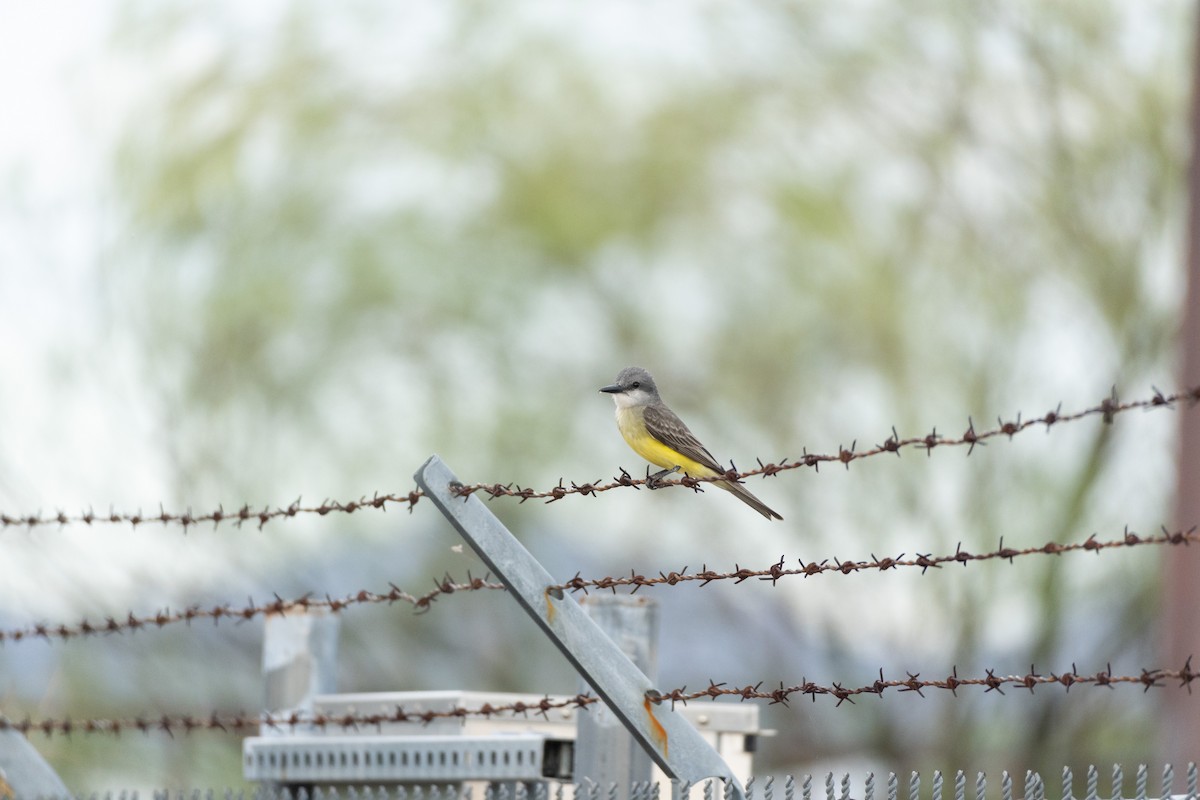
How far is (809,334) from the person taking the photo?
1759 cm

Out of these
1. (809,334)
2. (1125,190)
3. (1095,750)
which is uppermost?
(1125,190)

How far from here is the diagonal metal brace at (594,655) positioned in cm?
407

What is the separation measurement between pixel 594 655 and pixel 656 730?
9.1 inches

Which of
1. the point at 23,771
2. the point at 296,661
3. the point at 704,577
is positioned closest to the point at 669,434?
the point at 296,661

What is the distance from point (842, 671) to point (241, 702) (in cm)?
588

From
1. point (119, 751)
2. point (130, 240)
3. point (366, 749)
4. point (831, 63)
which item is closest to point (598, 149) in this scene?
point (831, 63)

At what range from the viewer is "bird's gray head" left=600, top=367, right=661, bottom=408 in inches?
271

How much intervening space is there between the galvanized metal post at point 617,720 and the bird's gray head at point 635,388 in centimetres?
195

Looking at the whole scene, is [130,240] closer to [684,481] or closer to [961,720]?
[961,720]

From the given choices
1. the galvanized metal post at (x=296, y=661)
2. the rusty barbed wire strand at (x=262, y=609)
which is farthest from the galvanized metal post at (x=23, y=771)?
the galvanized metal post at (x=296, y=661)

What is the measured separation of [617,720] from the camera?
502 centimetres

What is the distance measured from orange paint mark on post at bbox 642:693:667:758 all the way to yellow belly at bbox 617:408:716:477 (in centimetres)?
273

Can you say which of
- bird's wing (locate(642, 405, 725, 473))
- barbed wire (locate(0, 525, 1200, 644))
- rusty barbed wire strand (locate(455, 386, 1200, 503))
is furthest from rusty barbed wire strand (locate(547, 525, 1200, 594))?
bird's wing (locate(642, 405, 725, 473))

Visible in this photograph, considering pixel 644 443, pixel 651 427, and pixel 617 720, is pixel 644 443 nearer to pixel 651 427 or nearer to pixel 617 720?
pixel 651 427
